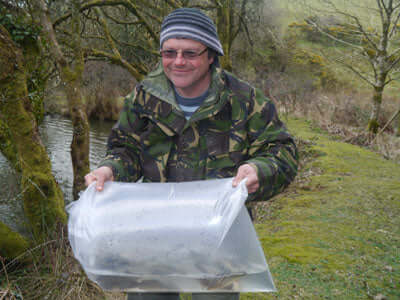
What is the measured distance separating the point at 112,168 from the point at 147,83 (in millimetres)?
457

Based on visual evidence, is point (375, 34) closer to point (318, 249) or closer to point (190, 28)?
point (318, 249)

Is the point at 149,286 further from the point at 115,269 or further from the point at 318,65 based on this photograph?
the point at 318,65

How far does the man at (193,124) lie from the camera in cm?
153

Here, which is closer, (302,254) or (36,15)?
(302,254)

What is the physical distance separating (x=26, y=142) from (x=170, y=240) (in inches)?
150

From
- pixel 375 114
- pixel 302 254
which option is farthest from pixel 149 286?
pixel 375 114

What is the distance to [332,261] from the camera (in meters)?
3.10

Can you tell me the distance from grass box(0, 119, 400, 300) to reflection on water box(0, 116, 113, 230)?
2.41 metres

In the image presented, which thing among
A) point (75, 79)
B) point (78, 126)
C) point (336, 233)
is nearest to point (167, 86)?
point (336, 233)

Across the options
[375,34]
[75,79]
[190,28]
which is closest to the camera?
[190,28]

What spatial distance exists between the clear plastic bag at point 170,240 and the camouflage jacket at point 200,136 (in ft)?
0.72

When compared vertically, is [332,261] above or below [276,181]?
below

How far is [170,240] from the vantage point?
3.99ft

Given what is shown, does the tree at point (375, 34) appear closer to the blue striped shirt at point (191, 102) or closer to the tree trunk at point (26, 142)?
the tree trunk at point (26, 142)
